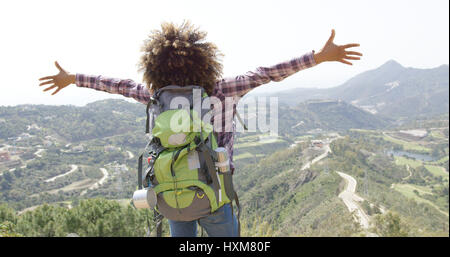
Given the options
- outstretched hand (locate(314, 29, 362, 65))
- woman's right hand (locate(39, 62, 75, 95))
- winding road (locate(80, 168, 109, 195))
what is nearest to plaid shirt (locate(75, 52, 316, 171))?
outstretched hand (locate(314, 29, 362, 65))

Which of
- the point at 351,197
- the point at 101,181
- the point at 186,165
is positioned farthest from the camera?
the point at 101,181

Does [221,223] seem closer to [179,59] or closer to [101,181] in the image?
[179,59]

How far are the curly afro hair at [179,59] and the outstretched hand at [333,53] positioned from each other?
519 millimetres

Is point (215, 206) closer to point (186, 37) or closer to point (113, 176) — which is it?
point (186, 37)

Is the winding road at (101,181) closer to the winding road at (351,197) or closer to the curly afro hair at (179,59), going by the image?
the winding road at (351,197)

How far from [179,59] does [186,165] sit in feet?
1.67

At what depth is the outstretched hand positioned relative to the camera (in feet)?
5.14

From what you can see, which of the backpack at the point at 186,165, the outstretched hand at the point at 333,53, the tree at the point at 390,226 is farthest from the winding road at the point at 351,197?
the backpack at the point at 186,165

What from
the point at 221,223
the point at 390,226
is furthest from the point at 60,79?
the point at 390,226

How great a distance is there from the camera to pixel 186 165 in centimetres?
138

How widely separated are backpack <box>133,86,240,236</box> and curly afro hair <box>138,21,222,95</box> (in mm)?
88

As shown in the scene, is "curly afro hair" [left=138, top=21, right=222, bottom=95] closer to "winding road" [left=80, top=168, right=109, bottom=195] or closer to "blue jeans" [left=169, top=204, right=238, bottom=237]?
"blue jeans" [left=169, top=204, right=238, bottom=237]
